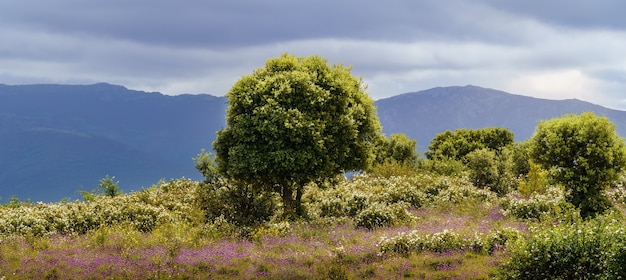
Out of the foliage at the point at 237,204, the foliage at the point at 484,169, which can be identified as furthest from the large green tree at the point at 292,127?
the foliage at the point at 484,169

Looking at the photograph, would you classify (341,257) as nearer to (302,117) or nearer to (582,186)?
(302,117)

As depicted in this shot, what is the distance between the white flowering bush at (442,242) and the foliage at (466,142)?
55190mm

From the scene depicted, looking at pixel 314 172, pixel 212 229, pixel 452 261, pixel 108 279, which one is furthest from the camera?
pixel 314 172

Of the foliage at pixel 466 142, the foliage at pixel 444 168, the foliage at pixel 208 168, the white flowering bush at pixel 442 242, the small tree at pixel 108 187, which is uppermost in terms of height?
the foliage at pixel 466 142

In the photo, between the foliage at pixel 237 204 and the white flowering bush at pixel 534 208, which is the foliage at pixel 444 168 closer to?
the white flowering bush at pixel 534 208

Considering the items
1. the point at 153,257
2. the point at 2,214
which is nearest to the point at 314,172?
the point at 153,257

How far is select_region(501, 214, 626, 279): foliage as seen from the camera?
598 inches

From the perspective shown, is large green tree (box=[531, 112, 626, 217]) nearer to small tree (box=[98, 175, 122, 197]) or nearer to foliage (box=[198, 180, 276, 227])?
foliage (box=[198, 180, 276, 227])

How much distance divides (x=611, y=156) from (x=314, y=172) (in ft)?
54.1

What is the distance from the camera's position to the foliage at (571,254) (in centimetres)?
1520

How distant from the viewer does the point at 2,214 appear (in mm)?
30938

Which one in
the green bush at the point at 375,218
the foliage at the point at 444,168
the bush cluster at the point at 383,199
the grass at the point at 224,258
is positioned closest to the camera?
the grass at the point at 224,258

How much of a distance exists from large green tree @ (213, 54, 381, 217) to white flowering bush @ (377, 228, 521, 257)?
9.53 meters

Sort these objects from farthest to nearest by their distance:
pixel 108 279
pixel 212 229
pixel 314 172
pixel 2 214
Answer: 1. pixel 314 172
2. pixel 2 214
3. pixel 212 229
4. pixel 108 279
